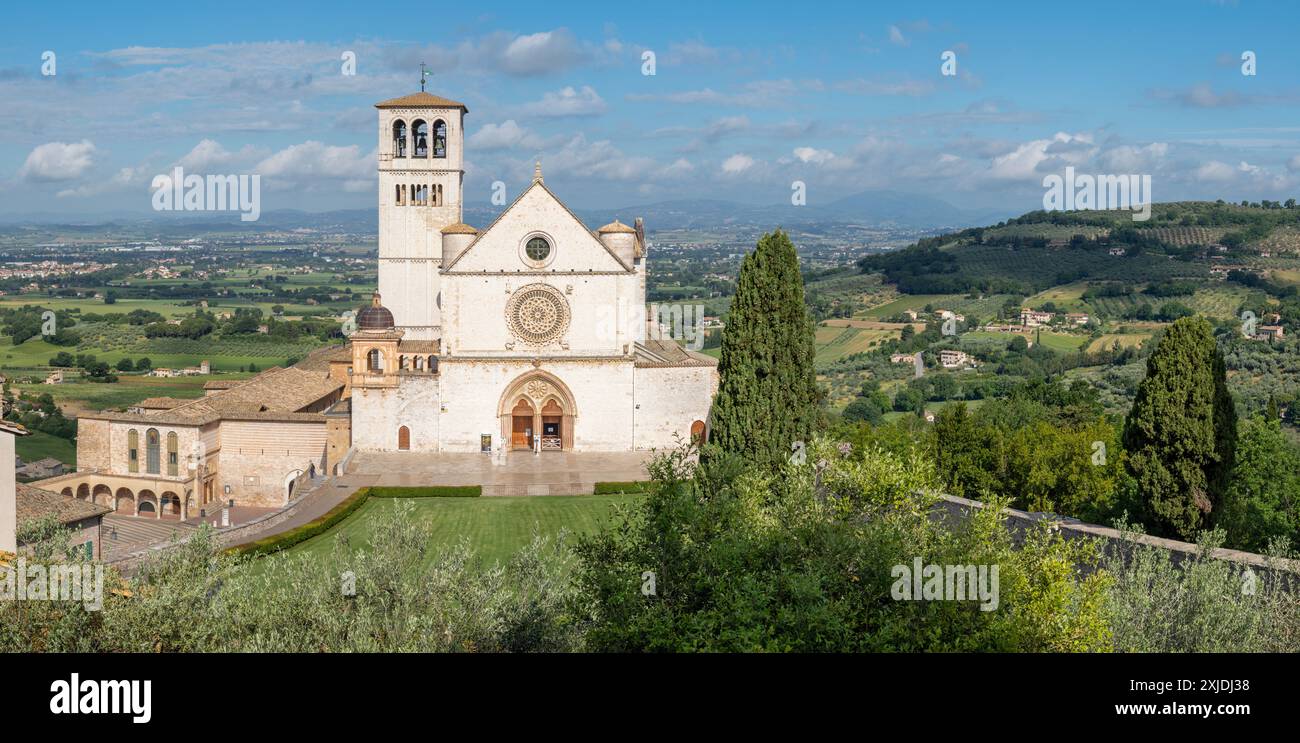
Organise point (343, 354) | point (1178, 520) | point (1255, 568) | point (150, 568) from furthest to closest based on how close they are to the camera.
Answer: point (343, 354) < point (1178, 520) < point (1255, 568) < point (150, 568)

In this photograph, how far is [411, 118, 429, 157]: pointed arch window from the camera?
161 feet

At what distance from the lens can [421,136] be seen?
162 feet

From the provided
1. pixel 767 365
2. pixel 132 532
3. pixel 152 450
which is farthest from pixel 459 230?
pixel 767 365

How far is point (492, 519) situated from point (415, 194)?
1858 centimetres

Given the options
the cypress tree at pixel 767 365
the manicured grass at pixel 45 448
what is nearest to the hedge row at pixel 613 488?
the cypress tree at pixel 767 365

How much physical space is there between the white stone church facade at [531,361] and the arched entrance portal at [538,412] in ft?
0.16

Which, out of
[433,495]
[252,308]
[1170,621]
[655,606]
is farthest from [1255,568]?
[252,308]

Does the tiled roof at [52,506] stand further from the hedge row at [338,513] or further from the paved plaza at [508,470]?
the paved plaza at [508,470]

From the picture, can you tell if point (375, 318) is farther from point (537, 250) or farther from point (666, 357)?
point (666, 357)

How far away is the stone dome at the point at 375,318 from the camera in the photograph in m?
45.1

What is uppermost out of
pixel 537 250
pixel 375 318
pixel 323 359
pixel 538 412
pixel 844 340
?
pixel 537 250

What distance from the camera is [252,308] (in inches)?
5802
